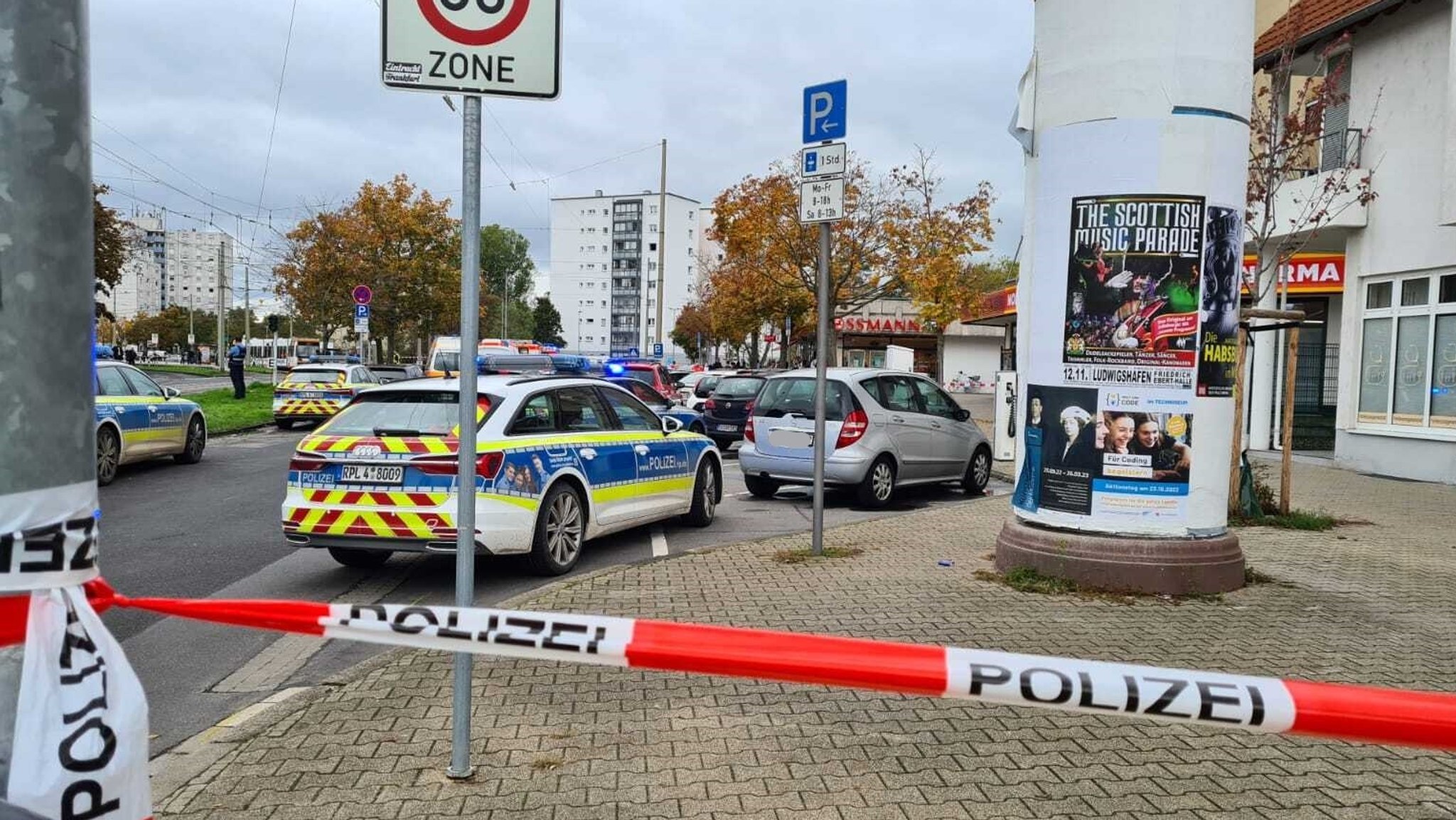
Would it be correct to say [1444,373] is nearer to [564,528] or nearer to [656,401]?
[656,401]

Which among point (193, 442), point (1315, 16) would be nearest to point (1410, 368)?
point (1315, 16)

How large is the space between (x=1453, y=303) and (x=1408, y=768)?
12.6 m

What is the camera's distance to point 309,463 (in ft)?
25.7

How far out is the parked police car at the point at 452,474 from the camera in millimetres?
7547

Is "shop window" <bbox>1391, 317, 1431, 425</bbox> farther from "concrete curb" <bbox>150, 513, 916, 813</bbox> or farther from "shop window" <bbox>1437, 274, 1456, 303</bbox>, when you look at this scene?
"concrete curb" <bbox>150, 513, 916, 813</bbox>

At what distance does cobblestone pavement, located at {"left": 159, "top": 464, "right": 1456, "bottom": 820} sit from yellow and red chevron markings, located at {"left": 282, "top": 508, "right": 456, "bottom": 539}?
116 cm

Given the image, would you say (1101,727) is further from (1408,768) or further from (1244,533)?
(1244,533)

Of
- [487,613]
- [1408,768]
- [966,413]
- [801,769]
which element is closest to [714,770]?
[801,769]

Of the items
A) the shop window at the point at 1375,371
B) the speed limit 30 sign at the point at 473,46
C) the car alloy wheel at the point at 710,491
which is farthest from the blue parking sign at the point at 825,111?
the shop window at the point at 1375,371

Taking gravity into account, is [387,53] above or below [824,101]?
below

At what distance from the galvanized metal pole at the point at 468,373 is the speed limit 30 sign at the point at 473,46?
127 millimetres

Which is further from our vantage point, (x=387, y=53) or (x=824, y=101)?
(x=824, y=101)

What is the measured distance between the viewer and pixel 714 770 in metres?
3.96

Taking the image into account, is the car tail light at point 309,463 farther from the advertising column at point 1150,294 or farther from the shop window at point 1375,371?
the shop window at point 1375,371
